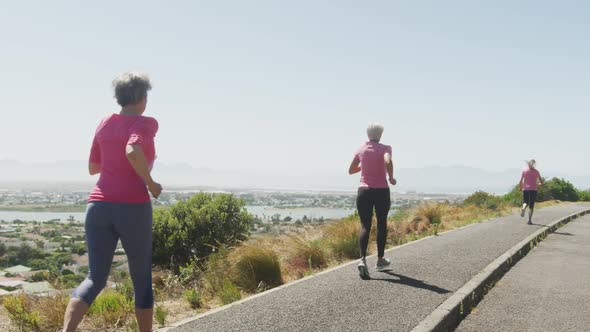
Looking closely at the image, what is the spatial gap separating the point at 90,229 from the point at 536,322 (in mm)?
4373

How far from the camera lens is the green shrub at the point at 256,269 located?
256 inches

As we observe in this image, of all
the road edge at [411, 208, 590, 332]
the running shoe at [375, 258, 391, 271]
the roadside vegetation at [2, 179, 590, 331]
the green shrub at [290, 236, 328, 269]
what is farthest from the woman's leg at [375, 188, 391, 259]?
the green shrub at [290, 236, 328, 269]

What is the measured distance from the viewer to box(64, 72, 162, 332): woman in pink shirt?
305 centimetres

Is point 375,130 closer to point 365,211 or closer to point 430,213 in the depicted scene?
point 365,211

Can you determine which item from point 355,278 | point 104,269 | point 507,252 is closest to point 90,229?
point 104,269

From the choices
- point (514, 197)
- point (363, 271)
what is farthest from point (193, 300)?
point (514, 197)

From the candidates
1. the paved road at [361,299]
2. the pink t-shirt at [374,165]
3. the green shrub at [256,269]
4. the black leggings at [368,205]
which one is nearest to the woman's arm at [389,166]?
the pink t-shirt at [374,165]

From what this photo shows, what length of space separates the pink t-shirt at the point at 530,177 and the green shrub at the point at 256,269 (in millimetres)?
10363

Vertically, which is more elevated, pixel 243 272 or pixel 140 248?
pixel 140 248

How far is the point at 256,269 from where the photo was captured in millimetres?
6613

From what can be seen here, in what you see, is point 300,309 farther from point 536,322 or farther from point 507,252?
point 507,252

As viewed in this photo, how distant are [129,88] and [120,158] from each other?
1.60 feet

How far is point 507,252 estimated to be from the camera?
8.41 metres

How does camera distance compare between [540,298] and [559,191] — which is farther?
[559,191]
